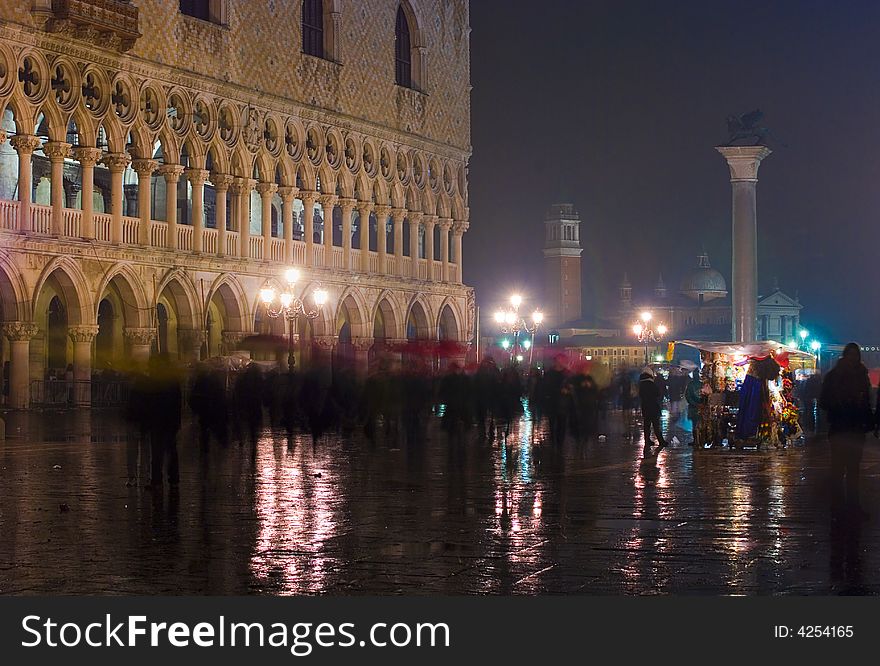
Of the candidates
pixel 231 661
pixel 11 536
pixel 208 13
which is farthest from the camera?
pixel 208 13

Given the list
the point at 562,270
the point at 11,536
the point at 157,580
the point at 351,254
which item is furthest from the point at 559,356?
the point at 562,270

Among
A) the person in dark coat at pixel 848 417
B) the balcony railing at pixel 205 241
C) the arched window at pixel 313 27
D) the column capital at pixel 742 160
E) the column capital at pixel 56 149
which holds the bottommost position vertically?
the person in dark coat at pixel 848 417

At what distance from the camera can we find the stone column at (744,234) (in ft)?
186

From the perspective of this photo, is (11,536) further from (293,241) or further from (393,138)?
(393,138)

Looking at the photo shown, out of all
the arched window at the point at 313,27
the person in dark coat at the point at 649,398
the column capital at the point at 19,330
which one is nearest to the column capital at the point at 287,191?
the arched window at the point at 313,27

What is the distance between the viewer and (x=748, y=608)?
26.1 ft

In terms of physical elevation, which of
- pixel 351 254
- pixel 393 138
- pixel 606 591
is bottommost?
pixel 606 591

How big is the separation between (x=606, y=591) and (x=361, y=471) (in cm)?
848

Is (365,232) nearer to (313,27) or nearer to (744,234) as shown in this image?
(313,27)

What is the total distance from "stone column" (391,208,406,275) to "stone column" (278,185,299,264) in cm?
515

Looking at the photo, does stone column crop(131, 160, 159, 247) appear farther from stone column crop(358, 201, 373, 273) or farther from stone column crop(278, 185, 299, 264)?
stone column crop(358, 201, 373, 273)

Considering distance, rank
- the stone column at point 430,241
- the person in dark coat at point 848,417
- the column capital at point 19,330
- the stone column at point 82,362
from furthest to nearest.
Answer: the stone column at point 430,241 → the stone column at point 82,362 → the column capital at point 19,330 → the person in dark coat at point 848,417

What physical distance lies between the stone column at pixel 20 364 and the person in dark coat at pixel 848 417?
19613 mm

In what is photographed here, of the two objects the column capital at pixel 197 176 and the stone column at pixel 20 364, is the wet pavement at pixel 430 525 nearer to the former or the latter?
the stone column at pixel 20 364
